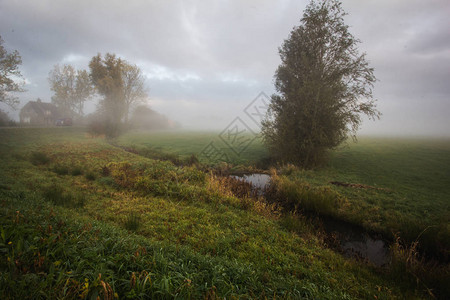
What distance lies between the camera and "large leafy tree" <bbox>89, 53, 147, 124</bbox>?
46062 millimetres

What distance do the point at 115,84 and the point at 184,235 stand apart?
54428 mm

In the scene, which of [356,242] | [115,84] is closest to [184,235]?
[356,242]

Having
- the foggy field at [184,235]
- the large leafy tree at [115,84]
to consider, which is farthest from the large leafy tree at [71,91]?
the foggy field at [184,235]

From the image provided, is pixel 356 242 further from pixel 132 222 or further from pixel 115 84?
pixel 115 84

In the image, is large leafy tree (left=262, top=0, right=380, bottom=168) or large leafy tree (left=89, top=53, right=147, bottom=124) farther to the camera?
large leafy tree (left=89, top=53, right=147, bottom=124)

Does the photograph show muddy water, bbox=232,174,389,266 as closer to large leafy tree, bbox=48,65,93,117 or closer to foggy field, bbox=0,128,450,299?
foggy field, bbox=0,128,450,299

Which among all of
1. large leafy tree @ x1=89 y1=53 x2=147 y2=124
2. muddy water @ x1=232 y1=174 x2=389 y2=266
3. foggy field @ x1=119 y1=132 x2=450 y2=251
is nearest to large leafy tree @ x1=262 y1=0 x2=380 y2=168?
foggy field @ x1=119 y1=132 x2=450 y2=251

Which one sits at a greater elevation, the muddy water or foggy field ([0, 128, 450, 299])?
foggy field ([0, 128, 450, 299])

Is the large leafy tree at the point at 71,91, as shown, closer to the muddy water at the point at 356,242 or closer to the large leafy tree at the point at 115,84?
the large leafy tree at the point at 115,84

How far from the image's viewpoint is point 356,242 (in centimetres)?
777

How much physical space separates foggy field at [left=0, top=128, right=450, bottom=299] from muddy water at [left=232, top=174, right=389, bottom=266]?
553mm

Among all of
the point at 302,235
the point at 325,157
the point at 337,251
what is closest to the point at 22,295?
the point at 302,235

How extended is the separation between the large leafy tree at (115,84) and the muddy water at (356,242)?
55668mm

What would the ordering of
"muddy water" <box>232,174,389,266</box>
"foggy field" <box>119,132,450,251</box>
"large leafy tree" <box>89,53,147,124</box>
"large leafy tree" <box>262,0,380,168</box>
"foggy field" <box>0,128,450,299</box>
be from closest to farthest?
"foggy field" <box>0,128,450,299</box>
"muddy water" <box>232,174,389,266</box>
"foggy field" <box>119,132,450,251</box>
"large leafy tree" <box>262,0,380,168</box>
"large leafy tree" <box>89,53,147,124</box>
